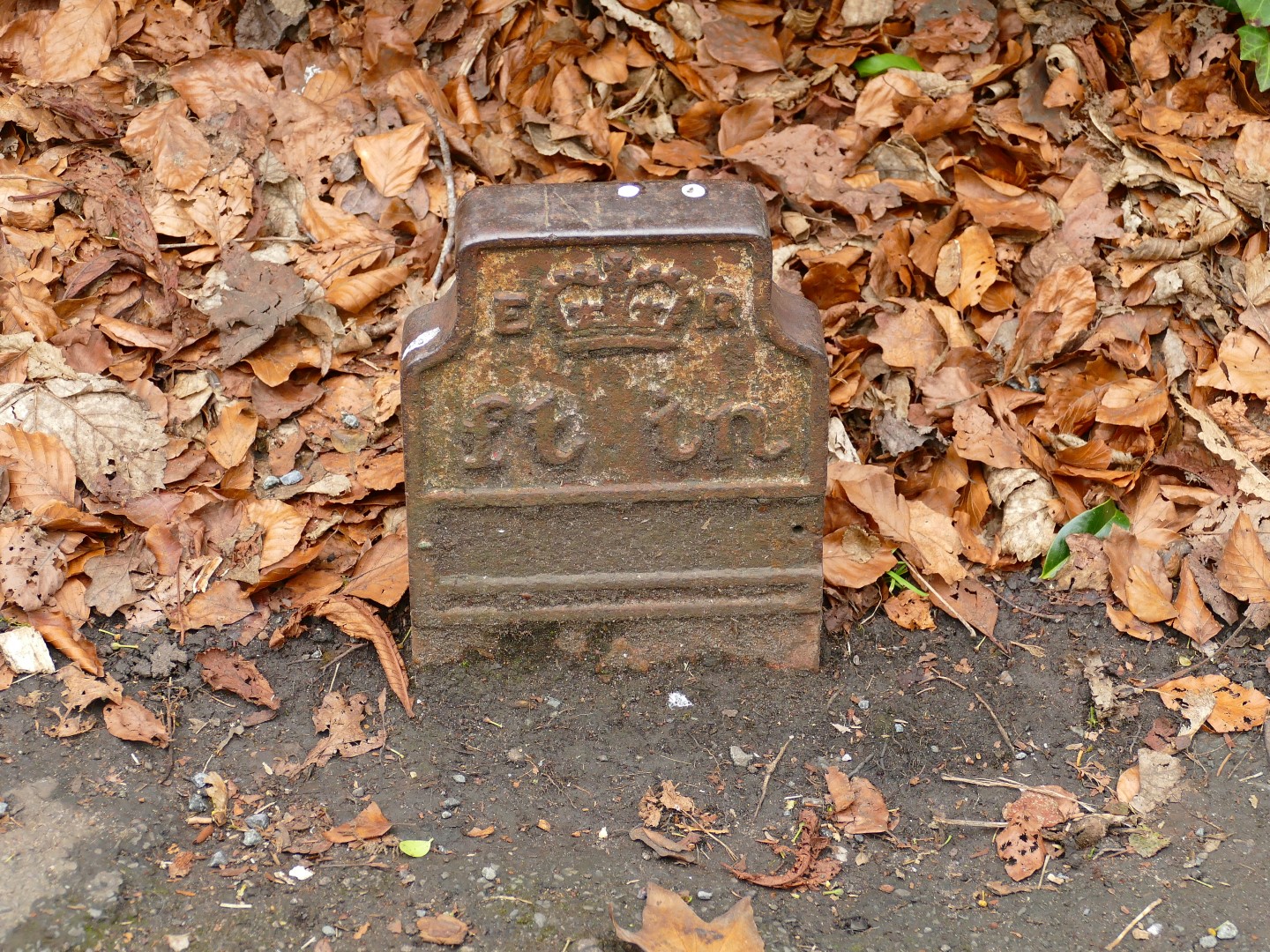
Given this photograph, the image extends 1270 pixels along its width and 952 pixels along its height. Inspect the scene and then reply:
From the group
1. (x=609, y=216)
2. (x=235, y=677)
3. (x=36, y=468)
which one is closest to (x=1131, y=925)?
(x=609, y=216)

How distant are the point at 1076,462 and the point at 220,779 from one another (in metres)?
2.03

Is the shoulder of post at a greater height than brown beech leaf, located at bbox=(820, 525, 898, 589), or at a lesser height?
greater

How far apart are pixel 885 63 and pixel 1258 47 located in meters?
0.95

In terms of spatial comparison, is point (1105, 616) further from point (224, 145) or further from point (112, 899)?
point (224, 145)

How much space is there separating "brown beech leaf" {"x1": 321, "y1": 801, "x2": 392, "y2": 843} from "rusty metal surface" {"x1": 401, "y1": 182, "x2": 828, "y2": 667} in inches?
17.5

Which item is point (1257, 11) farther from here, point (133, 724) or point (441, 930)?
point (133, 724)

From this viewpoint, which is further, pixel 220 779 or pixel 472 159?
pixel 472 159

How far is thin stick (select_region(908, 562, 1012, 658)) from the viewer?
3.07m

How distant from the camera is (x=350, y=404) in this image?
3426mm

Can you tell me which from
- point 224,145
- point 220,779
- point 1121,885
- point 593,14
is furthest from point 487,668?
point 593,14

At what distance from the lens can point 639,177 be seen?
12.3 ft

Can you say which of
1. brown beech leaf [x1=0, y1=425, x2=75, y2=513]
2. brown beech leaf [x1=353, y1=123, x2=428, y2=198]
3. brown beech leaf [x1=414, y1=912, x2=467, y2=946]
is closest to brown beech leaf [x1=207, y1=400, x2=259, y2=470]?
brown beech leaf [x1=0, y1=425, x2=75, y2=513]

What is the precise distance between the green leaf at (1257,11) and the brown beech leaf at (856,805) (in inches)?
84.9

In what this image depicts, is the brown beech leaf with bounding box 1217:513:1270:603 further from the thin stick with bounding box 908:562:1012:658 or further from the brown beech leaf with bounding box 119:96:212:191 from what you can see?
the brown beech leaf with bounding box 119:96:212:191
